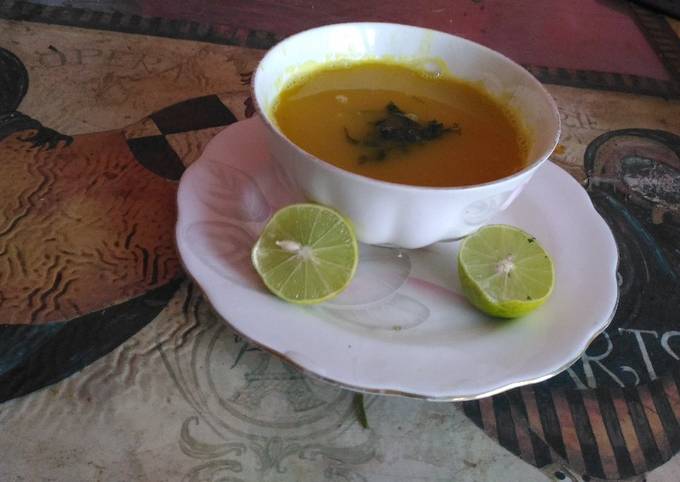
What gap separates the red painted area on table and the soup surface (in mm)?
550

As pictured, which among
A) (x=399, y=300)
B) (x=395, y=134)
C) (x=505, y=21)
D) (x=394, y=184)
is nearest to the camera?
(x=394, y=184)

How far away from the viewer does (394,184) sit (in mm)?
849

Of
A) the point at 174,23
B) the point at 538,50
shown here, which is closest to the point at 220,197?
the point at 174,23

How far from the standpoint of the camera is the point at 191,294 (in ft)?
3.18

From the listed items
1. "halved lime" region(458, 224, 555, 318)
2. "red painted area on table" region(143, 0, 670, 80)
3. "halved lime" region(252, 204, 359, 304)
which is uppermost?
"halved lime" region(252, 204, 359, 304)

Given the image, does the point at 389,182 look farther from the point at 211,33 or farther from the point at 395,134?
the point at 211,33

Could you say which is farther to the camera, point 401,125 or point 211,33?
point 211,33

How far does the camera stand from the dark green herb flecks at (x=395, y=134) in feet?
3.63

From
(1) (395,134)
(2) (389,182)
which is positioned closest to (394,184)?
(2) (389,182)

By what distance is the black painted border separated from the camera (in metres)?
1.53

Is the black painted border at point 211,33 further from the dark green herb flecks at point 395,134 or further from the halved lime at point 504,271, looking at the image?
the halved lime at point 504,271

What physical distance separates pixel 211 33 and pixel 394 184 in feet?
3.22

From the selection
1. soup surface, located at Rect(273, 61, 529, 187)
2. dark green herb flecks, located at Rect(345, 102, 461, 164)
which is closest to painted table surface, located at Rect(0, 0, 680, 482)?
soup surface, located at Rect(273, 61, 529, 187)

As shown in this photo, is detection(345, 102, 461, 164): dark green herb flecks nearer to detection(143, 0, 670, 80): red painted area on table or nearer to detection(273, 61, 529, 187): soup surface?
detection(273, 61, 529, 187): soup surface
